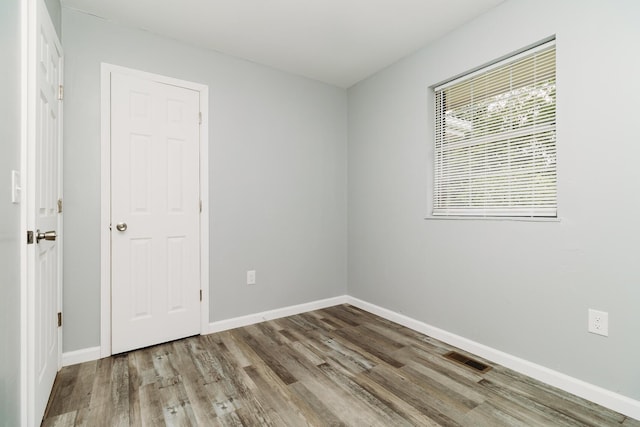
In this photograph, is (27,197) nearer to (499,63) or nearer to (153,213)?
(153,213)

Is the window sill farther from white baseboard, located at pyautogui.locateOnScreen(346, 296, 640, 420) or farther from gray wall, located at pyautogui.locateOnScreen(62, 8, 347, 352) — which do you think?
gray wall, located at pyautogui.locateOnScreen(62, 8, 347, 352)

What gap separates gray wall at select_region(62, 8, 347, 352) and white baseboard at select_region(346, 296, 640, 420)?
1.21 meters

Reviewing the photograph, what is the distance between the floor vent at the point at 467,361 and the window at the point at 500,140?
1.03 meters

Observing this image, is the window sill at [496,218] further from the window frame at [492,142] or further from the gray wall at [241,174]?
the gray wall at [241,174]

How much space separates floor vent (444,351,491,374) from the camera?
2090 millimetres

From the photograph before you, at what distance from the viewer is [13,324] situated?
116 cm

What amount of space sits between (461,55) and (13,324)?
300 centimetres

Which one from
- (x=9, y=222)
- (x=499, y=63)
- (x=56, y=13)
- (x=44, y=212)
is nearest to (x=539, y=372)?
(x=499, y=63)

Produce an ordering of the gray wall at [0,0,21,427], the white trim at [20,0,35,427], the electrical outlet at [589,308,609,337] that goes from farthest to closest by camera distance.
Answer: the electrical outlet at [589,308,609,337], the white trim at [20,0,35,427], the gray wall at [0,0,21,427]

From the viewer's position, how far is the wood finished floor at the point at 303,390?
62.9 inches

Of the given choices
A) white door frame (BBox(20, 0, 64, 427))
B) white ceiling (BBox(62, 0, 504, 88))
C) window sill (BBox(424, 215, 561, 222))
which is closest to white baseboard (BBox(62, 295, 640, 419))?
window sill (BBox(424, 215, 561, 222))

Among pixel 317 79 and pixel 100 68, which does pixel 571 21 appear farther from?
pixel 100 68

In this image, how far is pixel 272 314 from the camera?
3.07 m

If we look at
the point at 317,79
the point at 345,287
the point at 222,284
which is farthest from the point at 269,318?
the point at 317,79
